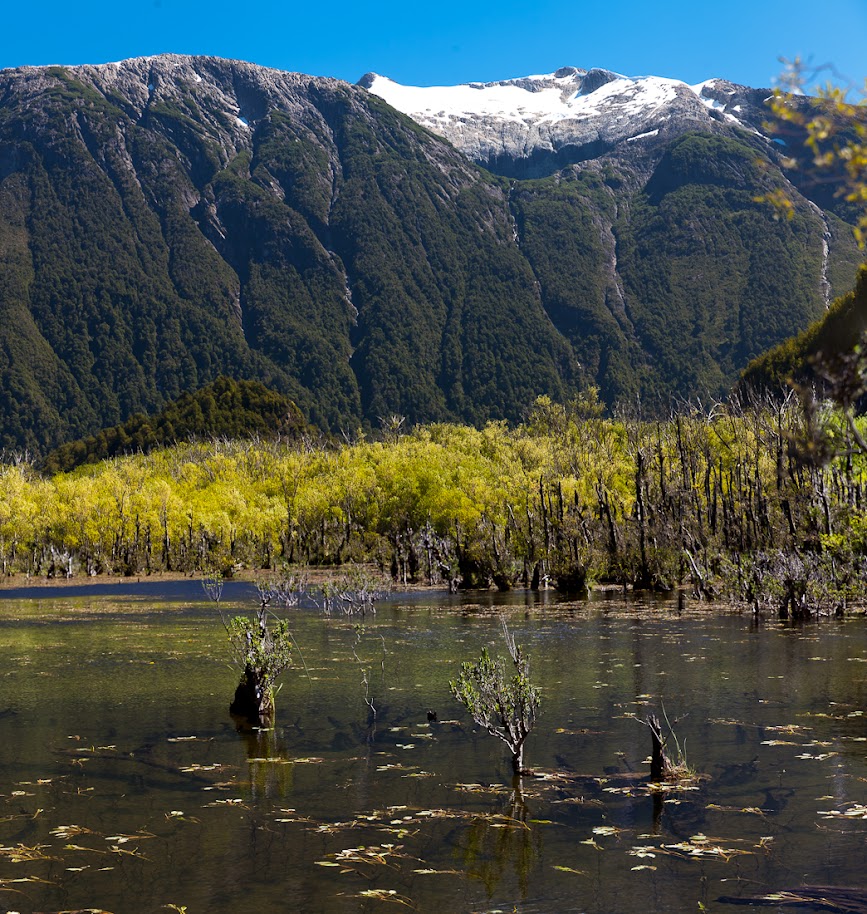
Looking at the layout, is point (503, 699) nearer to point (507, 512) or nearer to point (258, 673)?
point (258, 673)

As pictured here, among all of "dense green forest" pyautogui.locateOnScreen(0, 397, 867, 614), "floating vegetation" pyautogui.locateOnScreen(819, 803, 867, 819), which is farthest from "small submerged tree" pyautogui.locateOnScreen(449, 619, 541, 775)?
"dense green forest" pyautogui.locateOnScreen(0, 397, 867, 614)

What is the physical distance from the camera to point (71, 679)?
31438mm

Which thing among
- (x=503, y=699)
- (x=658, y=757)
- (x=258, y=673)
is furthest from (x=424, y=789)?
(x=258, y=673)

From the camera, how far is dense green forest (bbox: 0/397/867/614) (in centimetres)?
5366

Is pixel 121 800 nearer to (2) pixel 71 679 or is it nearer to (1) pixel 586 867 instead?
Answer: (1) pixel 586 867

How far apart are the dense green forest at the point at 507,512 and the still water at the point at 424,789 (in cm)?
1277

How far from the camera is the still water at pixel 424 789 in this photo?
42.6 feet

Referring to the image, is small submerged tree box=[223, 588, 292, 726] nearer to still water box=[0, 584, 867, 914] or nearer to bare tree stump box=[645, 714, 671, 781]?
still water box=[0, 584, 867, 914]

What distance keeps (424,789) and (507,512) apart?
6643 cm

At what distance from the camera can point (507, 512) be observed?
8369 cm

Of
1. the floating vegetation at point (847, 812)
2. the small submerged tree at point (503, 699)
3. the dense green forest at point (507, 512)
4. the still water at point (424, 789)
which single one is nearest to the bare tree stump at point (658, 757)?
the still water at point (424, 789)

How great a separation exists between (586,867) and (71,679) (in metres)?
22.7

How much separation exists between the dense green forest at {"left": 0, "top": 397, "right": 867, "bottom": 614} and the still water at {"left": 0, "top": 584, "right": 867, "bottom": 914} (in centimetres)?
1277

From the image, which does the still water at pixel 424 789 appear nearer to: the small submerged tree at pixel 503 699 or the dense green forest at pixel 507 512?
the small submerged tree at pixel 503 699
